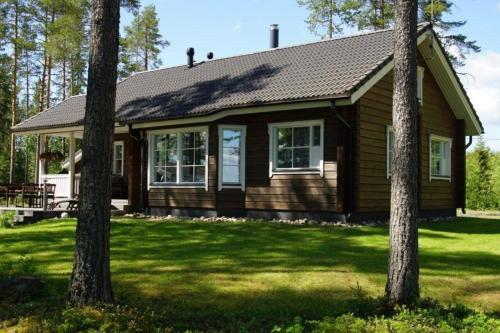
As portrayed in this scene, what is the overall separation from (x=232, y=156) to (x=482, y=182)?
16539 millimetres

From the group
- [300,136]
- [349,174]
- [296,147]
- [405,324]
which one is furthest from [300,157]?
[405,324]

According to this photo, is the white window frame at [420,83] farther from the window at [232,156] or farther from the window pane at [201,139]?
the window pane at [201,139]

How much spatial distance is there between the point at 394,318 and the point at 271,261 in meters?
3.44

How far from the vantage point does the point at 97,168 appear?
558 cm

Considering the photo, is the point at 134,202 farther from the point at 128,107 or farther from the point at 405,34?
the point at 405,34

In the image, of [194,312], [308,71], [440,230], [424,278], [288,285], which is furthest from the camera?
[308,71]

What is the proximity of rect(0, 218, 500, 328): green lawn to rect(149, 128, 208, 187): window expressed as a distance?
10.7 ft

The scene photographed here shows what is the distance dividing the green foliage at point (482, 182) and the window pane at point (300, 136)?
1575cm

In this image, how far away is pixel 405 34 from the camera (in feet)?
18.7

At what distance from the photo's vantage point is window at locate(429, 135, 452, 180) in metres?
17.7

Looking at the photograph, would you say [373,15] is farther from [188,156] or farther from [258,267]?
[258,267]

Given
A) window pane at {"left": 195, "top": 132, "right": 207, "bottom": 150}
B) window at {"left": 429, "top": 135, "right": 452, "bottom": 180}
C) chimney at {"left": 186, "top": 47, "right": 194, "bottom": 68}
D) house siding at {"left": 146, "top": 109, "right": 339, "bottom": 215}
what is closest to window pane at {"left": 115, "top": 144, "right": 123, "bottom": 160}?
chimney at {"left": 186, "top": 47, "right": 194, "bottom": 68}

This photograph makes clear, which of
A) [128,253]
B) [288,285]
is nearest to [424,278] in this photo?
[288,285]

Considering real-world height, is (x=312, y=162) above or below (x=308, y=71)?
below
